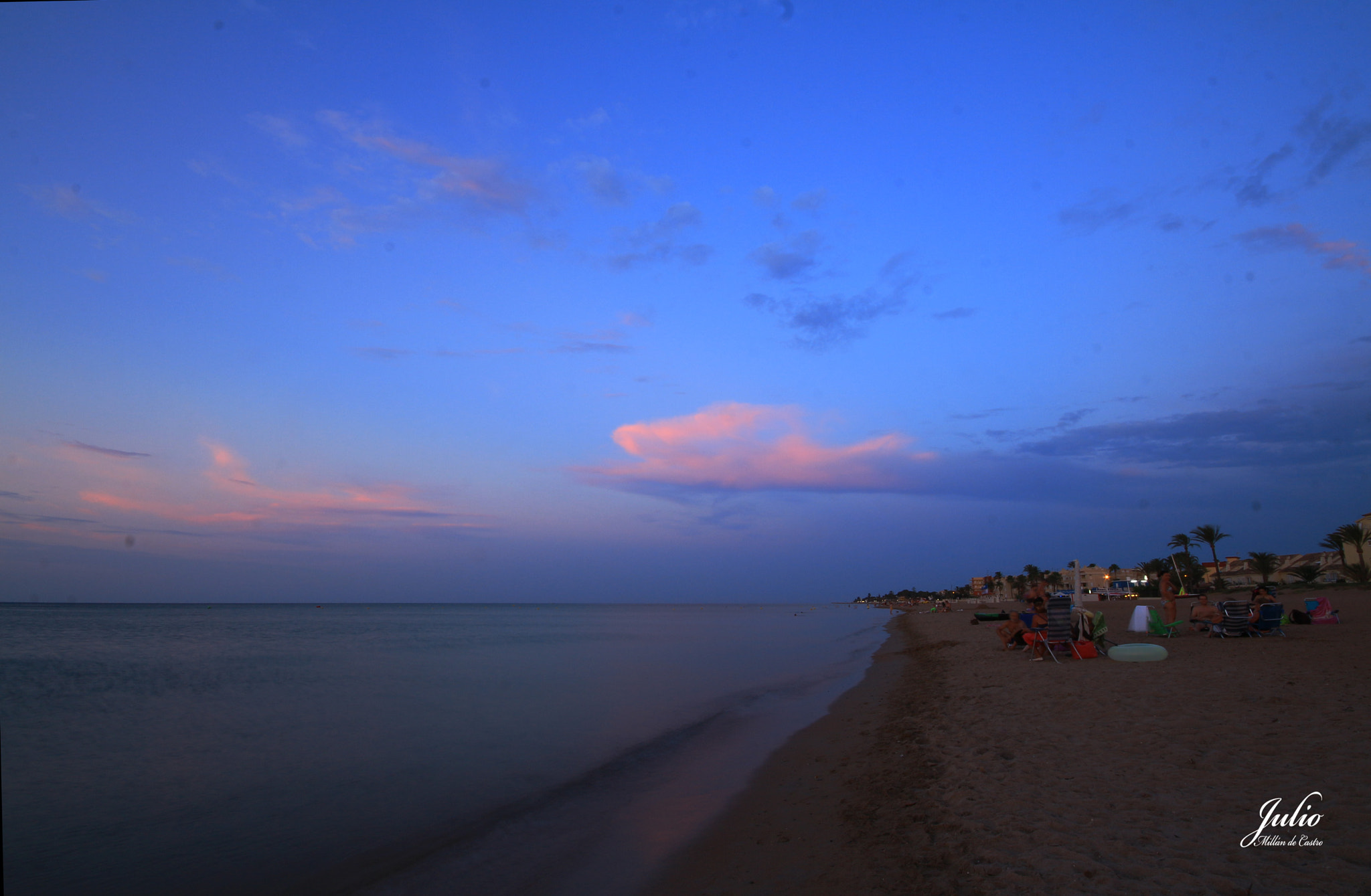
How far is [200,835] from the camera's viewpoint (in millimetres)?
7992

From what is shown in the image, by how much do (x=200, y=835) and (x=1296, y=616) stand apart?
25335 mm

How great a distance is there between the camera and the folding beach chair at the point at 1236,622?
16.4m

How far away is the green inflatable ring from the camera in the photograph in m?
13.0

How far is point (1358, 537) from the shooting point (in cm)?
4694

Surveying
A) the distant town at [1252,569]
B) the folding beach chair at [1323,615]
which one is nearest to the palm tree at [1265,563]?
the distant town at [1252,569]

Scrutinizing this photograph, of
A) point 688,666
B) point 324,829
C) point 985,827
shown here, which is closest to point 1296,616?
point 688,666

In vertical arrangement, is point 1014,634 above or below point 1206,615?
below

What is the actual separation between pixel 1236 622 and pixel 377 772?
18762mm

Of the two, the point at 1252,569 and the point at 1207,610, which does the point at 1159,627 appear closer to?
the point at 1207,610

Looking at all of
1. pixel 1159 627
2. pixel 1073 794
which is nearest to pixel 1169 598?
pixel 1159 627

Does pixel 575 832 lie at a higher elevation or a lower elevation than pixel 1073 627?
lower

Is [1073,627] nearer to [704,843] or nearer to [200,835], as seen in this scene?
[704,843]

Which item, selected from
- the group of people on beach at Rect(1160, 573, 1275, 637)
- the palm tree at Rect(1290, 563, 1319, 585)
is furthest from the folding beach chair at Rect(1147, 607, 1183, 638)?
the palm tree at Rect(1290, 563, 1319, 585)

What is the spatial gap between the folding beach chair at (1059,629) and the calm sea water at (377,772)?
4.99 meters
